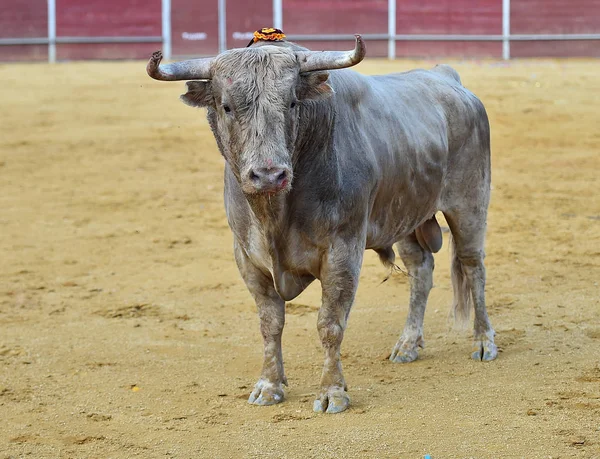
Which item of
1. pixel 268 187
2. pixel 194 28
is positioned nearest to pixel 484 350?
pixel 268 187

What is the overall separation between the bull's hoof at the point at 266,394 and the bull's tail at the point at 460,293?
1.41 meters

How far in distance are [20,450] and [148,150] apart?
7.15m

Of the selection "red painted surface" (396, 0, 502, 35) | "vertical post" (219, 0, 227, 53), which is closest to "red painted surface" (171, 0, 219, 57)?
"vertical post" (219, 0, 227, 53)

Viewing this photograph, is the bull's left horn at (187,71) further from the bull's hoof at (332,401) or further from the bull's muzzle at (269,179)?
the bull's hoof at (332,401)

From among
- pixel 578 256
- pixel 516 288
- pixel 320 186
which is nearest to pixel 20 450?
pixel 320 186

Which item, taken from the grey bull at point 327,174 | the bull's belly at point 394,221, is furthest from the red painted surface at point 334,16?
the bull's belly at point 394,221

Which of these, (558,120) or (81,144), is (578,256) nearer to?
(558,120)

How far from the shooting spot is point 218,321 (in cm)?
573

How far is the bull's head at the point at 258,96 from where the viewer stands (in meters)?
3.54

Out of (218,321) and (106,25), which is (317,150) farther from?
(106,25)

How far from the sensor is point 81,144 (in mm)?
10898

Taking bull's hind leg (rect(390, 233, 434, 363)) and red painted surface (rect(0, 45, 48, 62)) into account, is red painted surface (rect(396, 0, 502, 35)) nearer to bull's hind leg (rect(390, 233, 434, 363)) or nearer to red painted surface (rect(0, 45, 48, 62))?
red painted surface (rect(0, 45, 48, 62))

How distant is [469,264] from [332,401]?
1.48 meters

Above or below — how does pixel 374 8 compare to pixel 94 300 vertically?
above
